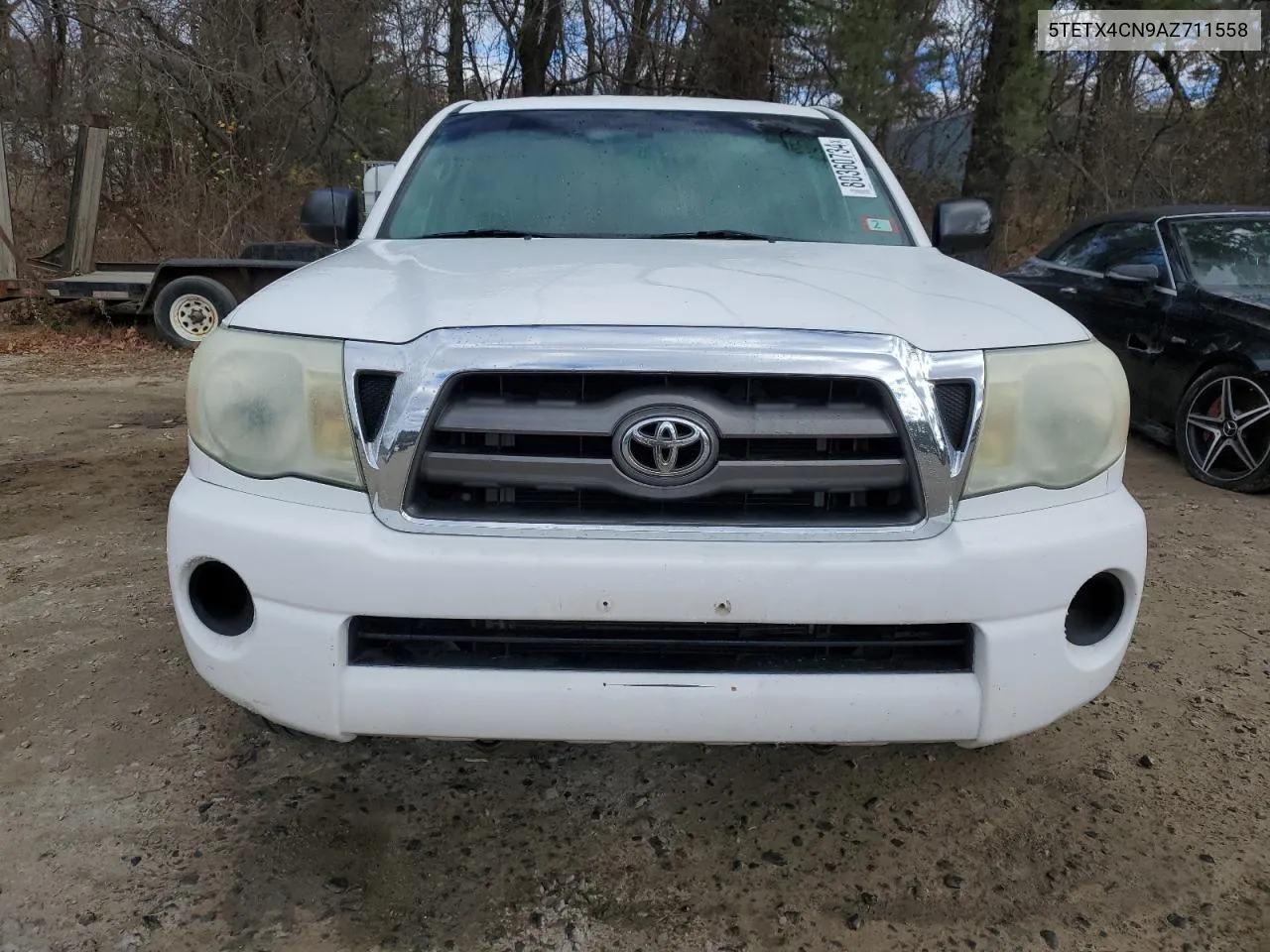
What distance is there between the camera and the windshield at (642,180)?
303 cm

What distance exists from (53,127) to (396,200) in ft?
42.3

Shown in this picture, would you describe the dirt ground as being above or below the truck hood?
below

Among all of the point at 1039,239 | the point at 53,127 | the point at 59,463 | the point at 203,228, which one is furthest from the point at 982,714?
the point at 1039,239

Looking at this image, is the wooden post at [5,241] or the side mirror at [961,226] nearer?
the side mirror at [961,226]

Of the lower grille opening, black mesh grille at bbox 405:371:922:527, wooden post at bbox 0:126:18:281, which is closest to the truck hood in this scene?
black mesh grille at bbox 405:371:922:527

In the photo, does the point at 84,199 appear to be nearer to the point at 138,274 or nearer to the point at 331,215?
the point at 138,274

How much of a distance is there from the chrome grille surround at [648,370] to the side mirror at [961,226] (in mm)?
1713

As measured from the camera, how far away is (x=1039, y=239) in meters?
16.4

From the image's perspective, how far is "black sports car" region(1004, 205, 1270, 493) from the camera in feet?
16.3

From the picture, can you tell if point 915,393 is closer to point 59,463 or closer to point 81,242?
point 59,463

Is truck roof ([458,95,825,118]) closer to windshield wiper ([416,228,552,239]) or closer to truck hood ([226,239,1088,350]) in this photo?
windshield wiper ([416,228,552,239])

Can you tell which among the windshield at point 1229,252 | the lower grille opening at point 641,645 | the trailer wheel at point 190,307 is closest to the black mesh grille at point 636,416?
the lower grille opening at point 641,645

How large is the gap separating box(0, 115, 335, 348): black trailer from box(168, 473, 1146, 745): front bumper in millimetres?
7128

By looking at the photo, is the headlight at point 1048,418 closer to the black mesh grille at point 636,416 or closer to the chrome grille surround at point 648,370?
the chrome grille surround at point 648,370
